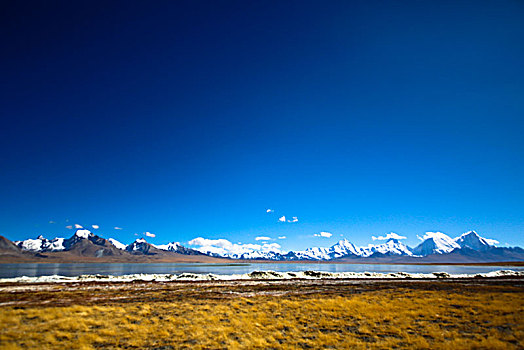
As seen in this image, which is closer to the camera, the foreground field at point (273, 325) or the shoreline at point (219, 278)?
the foreground field at point (273, 325)

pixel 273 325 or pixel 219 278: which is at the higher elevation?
pixel 273 325

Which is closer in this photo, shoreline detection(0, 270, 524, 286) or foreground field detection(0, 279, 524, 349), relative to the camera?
foreground field detection(0, 279, 524, 349)

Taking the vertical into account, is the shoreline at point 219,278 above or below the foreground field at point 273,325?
below

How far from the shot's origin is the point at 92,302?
2714 cm

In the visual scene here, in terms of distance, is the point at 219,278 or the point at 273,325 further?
the point at 219,278

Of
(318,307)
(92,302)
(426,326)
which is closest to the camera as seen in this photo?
(426,326)

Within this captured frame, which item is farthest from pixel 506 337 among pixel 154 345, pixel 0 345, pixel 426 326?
pixel 0 345

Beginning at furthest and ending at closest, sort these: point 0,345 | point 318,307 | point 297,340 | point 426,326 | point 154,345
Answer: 1. point 318,307
2. point 426,326
3. point 297,340
4. point 154,345
5. point 0,345

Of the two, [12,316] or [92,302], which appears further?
[92,302]

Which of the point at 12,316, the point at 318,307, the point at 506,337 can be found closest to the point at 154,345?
the point at 12,316

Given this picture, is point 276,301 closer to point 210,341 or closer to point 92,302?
point 210,341

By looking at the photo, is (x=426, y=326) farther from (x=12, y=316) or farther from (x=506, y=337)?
(x=12, y=316)

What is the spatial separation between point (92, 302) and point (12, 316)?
8067 millimetres

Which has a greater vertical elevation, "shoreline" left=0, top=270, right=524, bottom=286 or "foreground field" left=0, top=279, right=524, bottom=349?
"foreground field" left=0, top=279, right=524, bottom=349
